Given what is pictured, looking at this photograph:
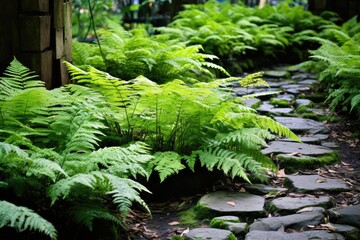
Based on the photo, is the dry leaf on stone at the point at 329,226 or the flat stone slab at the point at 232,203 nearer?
the dry leaf on stone at the point at 329,226

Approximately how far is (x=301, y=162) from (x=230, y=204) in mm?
1239

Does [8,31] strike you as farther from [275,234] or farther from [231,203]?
[275,234]

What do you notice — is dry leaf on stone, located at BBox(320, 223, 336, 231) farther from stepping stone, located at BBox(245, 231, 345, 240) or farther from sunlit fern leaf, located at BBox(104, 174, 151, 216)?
sunlit fern leaf, located at BBox(104, 174, 151, 216)

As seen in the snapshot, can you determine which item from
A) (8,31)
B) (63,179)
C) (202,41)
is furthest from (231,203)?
(202,41)

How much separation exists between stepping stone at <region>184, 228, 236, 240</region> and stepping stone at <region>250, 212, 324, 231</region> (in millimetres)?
241

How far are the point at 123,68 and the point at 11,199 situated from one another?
2994 mm

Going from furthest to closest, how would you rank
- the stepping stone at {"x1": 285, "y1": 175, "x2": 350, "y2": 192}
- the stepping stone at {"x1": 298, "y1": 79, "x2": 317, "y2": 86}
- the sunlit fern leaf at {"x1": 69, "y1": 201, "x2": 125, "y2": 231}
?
the stepping stone at {"x1": 298, "y1": 79, "x2": 317, "y2": 86}
the stepping stone at {"x1": 285, "y1": 175, "x2": 350, "y2": 192}
the sunlit fern leaf at {"x1": 69, "y1": 201, "x2": 125, "y2": 231}

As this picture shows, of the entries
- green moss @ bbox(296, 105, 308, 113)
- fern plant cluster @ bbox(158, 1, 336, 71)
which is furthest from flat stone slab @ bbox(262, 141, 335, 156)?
fern plant cluster @ bbox(158, 1, 336, 71)

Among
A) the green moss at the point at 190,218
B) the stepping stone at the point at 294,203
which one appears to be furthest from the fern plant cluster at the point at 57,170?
the stepping stone at the point at 294,203

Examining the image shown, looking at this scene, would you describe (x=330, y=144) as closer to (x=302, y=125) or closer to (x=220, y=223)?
(x=302, y=125)

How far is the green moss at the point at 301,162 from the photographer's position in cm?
482

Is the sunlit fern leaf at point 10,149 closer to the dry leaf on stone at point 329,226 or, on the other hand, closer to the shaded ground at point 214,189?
the shaded ground at point 214,189

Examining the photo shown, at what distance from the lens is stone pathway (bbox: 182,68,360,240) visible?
11.3ft

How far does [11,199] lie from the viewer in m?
3.29
